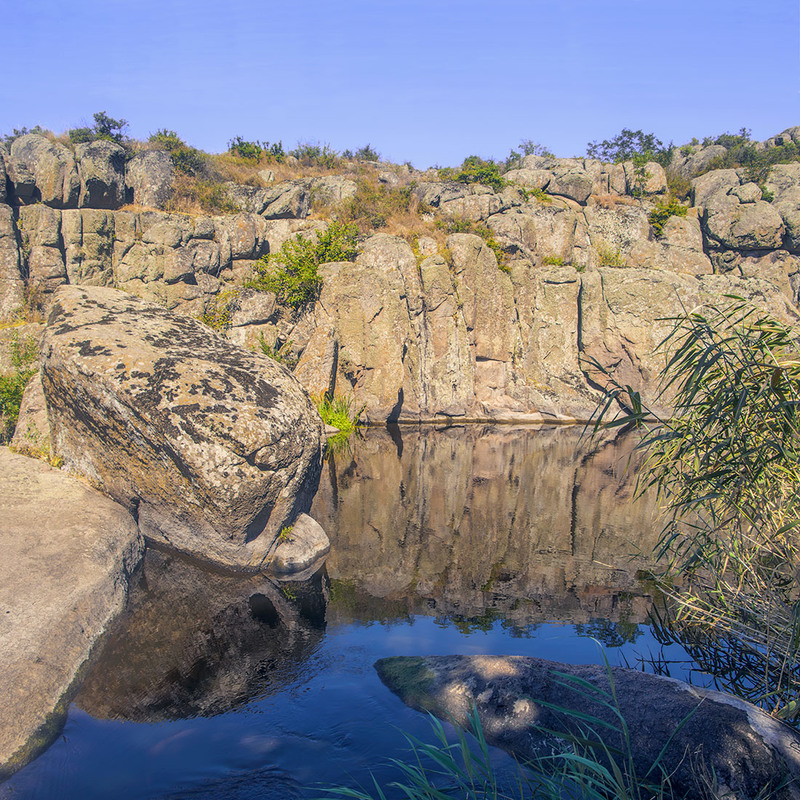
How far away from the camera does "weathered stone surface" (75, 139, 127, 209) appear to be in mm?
25000

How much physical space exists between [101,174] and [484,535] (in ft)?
79.0

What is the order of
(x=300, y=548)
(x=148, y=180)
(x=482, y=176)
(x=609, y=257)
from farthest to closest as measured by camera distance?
(x=482, y=176)
(x=609, y=257)
(x=148, y=180)
(x=300, y=548)

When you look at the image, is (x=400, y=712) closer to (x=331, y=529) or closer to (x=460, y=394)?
(x=331, y=529)

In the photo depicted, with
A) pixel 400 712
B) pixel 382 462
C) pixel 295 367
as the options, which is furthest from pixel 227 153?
pixel 400 712

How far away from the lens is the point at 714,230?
109 feet

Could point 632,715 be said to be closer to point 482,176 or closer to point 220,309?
point 220,309

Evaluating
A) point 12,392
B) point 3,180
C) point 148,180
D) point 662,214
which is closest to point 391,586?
point 12,392

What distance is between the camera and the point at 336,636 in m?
6.92

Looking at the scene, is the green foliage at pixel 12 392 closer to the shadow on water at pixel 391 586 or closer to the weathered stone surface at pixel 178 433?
the weathered stone surface at pixel 178 433

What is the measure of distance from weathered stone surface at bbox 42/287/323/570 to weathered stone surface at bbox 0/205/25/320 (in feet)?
54.3

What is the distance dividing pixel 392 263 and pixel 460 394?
22.6 ft

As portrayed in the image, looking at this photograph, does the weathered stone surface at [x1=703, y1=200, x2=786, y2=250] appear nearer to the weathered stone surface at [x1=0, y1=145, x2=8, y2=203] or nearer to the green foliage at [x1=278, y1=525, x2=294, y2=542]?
the green foliage at [x1=278, y1=525, x2=294, y2=542]

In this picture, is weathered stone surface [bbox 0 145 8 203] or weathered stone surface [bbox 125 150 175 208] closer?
weathered stone surface [bbox 0 145 8 203]

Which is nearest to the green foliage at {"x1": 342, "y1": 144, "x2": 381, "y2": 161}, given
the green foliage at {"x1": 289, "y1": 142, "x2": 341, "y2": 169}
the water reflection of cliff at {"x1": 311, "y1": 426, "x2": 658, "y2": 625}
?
the green foliage at {"x1": 289, "y1": 142, "x2": 341, "y2": 169}
